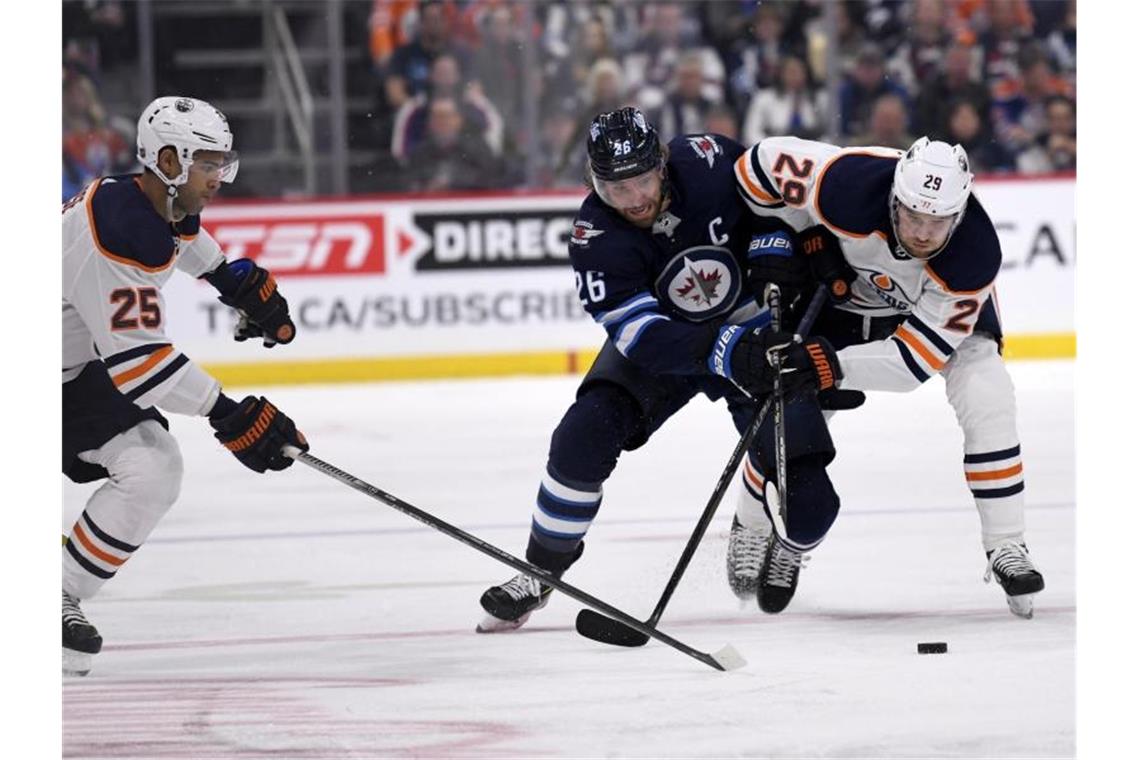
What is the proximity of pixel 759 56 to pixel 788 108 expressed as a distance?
0.24 m

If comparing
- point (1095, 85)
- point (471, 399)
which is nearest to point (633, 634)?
point (1095, 85)

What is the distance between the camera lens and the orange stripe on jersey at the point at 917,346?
Answer: 317cm

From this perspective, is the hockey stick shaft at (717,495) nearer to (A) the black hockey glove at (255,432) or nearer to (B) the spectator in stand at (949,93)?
(A) the black hockey glove at (255,432)

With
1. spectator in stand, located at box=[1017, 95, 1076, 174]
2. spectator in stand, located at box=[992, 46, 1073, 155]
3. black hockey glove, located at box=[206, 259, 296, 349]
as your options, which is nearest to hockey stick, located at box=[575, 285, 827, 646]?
black hockey glove, located at box=[206, 259, 296, 349]

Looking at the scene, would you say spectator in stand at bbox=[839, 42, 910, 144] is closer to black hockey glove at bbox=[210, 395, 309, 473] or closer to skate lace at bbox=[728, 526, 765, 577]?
skate lace at bbox=[728, 526, 765, 577]

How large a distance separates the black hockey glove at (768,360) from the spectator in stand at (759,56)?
3.71 m

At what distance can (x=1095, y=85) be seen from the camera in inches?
107

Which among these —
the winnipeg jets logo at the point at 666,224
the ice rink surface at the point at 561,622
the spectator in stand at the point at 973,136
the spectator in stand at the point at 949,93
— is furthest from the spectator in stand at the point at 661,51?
the winnipeg jets logo at the point at 666,224

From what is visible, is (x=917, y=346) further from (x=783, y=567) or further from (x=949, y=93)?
(x=949, y=93)

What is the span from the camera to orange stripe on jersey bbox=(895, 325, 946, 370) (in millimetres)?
3174

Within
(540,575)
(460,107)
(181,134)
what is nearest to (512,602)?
(540,575)

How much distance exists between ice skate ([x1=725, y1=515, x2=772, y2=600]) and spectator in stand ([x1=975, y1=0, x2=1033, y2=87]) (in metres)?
3.38

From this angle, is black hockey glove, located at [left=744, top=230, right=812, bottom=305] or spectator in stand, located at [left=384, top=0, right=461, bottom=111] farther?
spectator in stand, located at [left=384, top=0, right=461, bottom=111]
